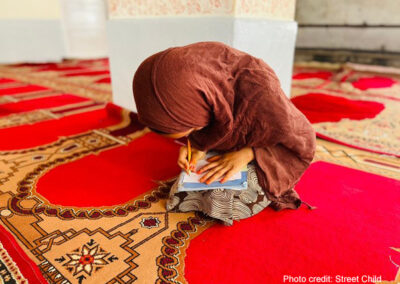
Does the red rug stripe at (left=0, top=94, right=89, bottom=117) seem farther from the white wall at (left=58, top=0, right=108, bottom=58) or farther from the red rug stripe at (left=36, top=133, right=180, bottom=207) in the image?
the white wall at (left=58, top=0, right=108, bottom=58)

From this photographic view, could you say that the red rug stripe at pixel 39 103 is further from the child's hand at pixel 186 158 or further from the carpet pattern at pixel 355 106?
the carpet pattern at pixel 355 106

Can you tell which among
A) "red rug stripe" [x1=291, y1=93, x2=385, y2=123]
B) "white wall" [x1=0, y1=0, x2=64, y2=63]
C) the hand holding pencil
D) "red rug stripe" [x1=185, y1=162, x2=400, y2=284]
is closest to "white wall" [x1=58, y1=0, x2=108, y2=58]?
"white wall" [x1=0, y1=0, x2=64, y2=63]

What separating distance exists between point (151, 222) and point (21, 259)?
15.7 inches

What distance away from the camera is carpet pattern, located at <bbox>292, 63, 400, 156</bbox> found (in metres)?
1.85

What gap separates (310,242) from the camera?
98 centimetres

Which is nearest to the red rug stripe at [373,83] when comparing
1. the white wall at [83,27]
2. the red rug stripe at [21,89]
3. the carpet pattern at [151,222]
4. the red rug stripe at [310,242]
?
the carpet pattern at [151,222]

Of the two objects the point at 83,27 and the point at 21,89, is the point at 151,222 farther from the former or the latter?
the point at 83,27

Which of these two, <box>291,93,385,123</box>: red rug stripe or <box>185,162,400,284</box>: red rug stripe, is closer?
<box>185,162,400,284</box>: red rug stripe

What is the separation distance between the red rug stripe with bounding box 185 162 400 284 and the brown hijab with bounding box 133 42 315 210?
0.12m

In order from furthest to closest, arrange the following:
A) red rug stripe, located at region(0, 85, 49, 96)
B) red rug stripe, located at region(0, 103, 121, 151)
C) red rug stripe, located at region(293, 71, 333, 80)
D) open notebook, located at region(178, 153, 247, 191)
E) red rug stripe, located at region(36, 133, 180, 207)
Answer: red rug stripe, located at region(293, 71, 333, 80)
red rug stripe, located at region(0, 85, 49, 96)
red rug stripe, located at region(0, 103, 121, 151)
red rug stripe, located at region(36, 133, 180, 207)
open notebook, located at region(178, 153, 247, 191)

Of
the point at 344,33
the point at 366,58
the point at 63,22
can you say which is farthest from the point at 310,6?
the point at 63,22

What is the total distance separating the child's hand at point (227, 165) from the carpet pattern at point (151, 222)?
166 mm

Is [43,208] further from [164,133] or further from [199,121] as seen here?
[199,121]

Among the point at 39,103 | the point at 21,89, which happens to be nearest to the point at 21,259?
the point at 39,103
